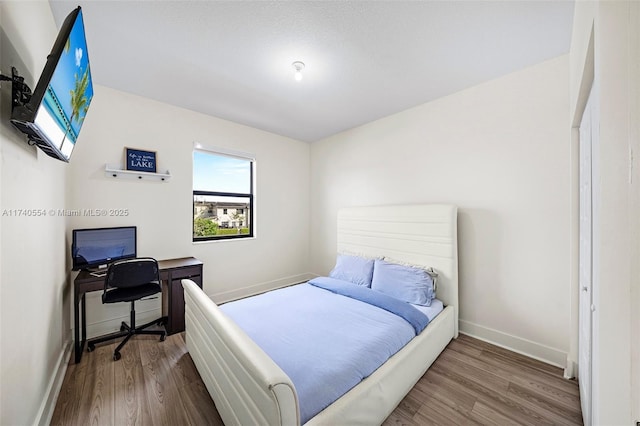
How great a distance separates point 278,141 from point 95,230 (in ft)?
8.89

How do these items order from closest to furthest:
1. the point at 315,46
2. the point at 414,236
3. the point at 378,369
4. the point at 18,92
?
the point at 18,92, the point at 378,369, the point at 315,46, the point at 414,236

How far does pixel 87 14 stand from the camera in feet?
5.42

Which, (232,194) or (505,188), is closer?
(505,188)

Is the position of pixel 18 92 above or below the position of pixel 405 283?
above

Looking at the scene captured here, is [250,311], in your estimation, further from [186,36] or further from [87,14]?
[87,14]

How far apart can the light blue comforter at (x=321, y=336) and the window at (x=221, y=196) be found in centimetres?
158

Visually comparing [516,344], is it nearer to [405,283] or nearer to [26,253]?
[405,283]

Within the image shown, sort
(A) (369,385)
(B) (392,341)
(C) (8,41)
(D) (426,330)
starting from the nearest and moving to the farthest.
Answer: (C) (8,41) → (A) (369,385) → (B) (392,341) → (D) (426,330)

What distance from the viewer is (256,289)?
384 cm

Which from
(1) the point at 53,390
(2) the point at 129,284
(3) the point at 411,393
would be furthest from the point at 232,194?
(3) the point at 411,393

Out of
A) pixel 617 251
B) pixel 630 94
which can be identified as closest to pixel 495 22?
pixel 630 94

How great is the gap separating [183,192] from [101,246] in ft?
3.36

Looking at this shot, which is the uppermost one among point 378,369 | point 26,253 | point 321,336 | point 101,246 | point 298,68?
point 298,68

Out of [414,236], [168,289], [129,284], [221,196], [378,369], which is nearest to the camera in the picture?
[378,369]
